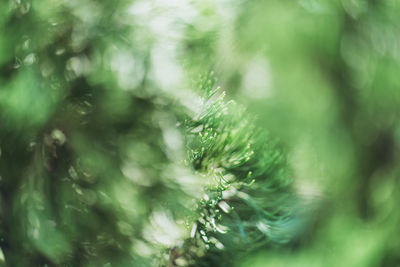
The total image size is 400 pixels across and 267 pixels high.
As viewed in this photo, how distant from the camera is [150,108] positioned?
460 millimetres

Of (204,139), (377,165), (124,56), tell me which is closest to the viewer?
(377,165)

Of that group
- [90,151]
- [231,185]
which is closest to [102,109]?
[90,151]

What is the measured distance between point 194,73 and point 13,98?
0.65ft

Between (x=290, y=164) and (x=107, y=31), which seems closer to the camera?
(x=290, y=164)

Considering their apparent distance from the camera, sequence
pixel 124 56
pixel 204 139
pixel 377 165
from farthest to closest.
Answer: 1. pixel 124 56
2. pixel 204 139
3. pixel 377 165

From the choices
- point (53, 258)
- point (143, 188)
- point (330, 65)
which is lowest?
point (53, 258)

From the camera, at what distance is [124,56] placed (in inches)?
18.4

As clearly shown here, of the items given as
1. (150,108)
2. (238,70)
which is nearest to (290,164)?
(238,70)

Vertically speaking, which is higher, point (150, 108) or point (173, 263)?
point (150, 108)

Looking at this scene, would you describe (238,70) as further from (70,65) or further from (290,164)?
(70,65)

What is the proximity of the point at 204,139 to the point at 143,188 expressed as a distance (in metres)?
0.14

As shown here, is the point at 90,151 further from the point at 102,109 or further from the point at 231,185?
the point at 231,185

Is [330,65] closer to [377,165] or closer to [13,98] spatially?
[377,165]

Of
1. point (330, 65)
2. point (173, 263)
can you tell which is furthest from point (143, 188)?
point (330, 65)
